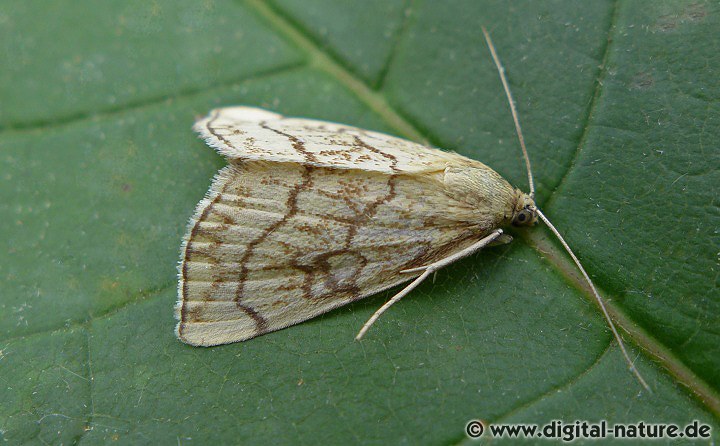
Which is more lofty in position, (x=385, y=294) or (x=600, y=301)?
(x=600, y=301)

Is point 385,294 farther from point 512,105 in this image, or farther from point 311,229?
point 512,105

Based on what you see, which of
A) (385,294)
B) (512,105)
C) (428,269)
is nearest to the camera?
(428,269)

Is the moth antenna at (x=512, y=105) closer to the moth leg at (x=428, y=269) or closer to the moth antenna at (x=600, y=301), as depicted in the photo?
the moth antenna at (x=600, y=301)

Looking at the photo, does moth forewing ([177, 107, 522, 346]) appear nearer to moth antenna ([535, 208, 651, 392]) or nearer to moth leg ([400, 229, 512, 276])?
moth leg ([400, 229, 512, 276])

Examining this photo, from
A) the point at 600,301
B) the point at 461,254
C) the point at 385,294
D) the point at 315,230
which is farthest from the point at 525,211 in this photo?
the point at 315,230

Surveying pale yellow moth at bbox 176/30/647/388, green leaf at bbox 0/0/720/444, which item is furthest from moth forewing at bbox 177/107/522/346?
green leaf at bbox 0/0/720/444

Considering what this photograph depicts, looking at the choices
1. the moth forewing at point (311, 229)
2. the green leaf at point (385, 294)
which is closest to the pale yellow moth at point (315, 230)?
the moth forewing at point (311, 229)
